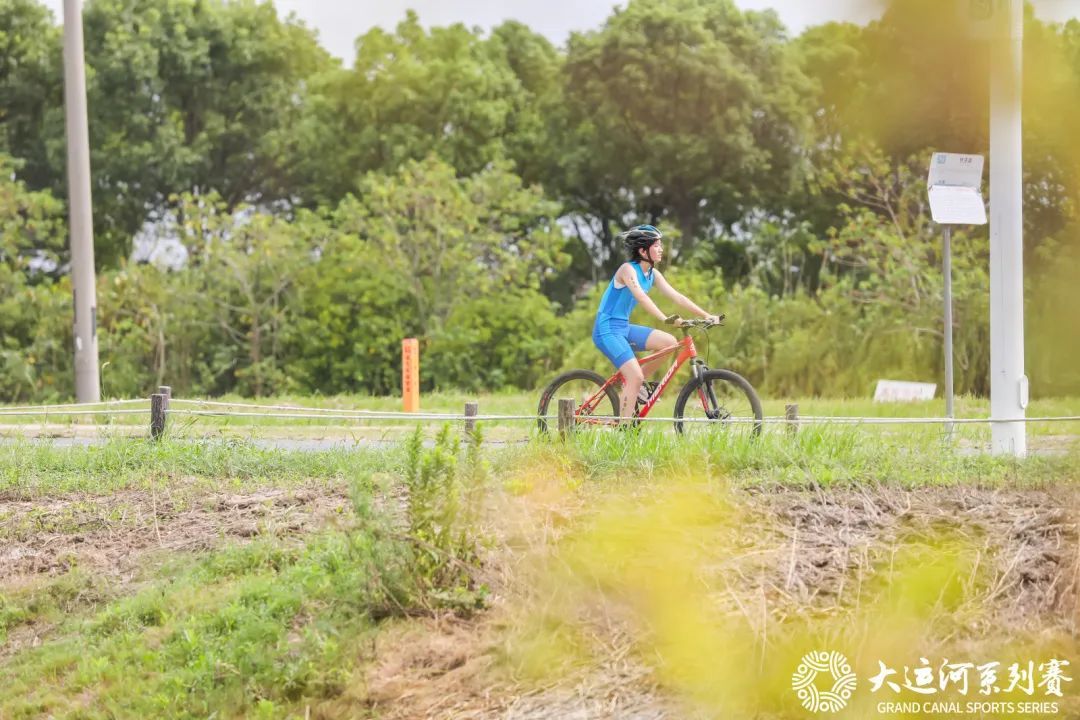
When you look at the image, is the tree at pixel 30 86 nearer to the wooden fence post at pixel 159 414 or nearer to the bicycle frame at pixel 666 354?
the wooden fence post at pixel 159 414

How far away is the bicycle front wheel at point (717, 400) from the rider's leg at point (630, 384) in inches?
11.7

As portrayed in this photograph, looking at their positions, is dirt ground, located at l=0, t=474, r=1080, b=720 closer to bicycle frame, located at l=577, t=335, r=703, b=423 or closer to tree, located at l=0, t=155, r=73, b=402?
bicycle frame, located at l=577, t=335, r=703, b=423

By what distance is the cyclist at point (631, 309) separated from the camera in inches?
327

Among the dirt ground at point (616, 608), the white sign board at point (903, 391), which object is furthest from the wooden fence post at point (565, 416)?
the white sign board at point (903, 391)

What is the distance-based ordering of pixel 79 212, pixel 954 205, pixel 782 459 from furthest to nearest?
pixel 79 212, pixel 954 205, pixel 782 459

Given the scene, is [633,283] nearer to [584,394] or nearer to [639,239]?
[639,239]

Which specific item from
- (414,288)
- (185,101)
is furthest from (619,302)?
(185,101)

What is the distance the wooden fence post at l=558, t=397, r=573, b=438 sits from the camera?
7.62 m

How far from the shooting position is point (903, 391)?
15727mm

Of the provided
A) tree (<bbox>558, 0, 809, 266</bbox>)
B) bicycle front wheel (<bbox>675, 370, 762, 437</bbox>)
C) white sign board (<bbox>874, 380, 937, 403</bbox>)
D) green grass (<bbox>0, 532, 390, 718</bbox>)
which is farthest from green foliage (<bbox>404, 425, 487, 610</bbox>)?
tree (<bbox>558, 0, 809, 266</bbox>)

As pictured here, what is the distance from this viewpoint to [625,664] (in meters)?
4.52

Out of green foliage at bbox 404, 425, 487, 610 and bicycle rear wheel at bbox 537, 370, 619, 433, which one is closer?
green foliage at bbox 404, 425, 487, 610

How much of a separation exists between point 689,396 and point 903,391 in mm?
8006

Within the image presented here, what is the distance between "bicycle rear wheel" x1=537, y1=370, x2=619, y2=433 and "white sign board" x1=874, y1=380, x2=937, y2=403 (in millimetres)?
7012
